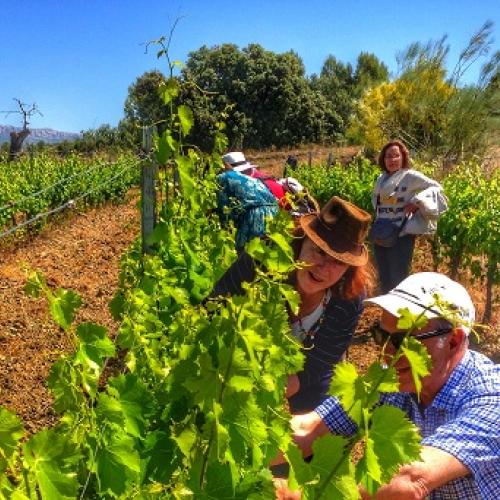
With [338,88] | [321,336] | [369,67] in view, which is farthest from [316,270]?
[369,67]

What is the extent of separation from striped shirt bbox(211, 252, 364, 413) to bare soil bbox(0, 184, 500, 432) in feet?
2.57

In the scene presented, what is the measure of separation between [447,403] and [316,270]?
3.02ft

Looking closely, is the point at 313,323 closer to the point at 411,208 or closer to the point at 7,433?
the point at 7,433

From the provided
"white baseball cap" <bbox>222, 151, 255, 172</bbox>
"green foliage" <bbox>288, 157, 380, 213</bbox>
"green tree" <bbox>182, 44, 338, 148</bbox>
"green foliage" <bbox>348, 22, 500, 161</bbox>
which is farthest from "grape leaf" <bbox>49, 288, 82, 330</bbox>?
"green tree" <bbox>182, 44, 338, 148</bbox>

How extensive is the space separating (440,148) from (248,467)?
59.3ft

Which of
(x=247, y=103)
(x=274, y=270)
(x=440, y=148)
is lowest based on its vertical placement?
(x=274, y=270)

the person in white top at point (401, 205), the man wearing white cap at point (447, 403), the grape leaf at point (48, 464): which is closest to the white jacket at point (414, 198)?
the person in white top at point (401, 205)

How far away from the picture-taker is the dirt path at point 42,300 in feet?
15.4

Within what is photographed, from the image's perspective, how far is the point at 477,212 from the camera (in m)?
6.36

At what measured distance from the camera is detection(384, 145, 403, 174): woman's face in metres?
5.25

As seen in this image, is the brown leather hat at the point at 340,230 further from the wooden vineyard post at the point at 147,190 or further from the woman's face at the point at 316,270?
the wooden vineyard post at the point at 147,190

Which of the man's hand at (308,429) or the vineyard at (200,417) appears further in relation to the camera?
the man's hand at (308,429)

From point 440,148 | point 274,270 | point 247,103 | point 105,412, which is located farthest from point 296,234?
point 247,103

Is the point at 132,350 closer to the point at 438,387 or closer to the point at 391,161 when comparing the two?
the point at 438,387
